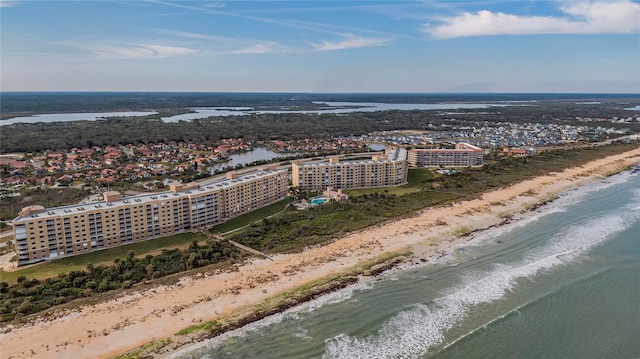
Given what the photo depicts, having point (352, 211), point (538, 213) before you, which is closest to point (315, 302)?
point (352, 211)

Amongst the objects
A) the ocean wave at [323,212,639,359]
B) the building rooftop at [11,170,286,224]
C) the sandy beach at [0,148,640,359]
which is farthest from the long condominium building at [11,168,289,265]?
the ocean wave at [323,212,639,359]

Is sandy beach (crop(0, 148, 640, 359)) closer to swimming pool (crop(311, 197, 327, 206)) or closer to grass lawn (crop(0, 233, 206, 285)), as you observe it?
grass lawn (crop(0, 233, 206, 285))

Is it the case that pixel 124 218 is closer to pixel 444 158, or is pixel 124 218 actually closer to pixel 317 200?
pixel 317 200

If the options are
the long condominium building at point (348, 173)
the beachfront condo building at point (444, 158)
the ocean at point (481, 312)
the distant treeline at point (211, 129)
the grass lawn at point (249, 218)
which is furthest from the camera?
the distant treeline at point (211, 129)

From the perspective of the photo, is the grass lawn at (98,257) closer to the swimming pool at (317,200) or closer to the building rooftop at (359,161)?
the swimming pool at (317,200)

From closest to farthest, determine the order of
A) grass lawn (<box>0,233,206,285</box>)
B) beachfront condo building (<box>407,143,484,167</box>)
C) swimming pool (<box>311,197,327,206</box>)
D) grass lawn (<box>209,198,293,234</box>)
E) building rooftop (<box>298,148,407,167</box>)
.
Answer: grass lawn (<box>0,233,206,285</box>) → grass lawn (<box>209,198,293,234</box>) → swimming pool (<box>311,197,327,206</box>) → building rooftop (<box>298,148,407,167</box>) → beachfront condo building (<box>407,143,484,167</box>)

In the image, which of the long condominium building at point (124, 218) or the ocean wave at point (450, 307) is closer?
the ocean wave at point (450, 307)

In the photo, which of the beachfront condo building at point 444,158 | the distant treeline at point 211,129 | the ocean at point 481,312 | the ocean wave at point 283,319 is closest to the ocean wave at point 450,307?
the ocean at point 481,312
